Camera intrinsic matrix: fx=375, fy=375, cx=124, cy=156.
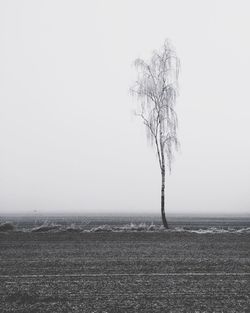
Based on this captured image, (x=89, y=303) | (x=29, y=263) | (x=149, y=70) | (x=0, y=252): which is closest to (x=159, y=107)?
(x=149, y=70)

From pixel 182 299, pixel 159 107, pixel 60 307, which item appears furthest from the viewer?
pixel 159 107

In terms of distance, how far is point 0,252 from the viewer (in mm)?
12516

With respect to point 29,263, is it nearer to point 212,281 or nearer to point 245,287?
point 212,281

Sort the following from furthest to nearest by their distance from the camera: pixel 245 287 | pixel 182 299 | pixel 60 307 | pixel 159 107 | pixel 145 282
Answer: pixel 159 107 < pixel 145 282 < pixel 245 287 < pixel 182 299 < pixel 60 307

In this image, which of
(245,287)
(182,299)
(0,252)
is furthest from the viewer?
(0,252)

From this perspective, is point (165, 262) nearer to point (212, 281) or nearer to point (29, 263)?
point (212, 281)

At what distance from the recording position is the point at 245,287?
6.52 m

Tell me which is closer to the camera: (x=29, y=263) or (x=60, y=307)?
(x=60, y=307)

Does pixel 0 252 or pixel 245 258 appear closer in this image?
pixel 245 258

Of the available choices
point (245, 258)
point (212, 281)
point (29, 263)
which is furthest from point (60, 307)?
point (245, 258)

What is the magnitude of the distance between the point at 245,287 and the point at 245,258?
427 centimetres

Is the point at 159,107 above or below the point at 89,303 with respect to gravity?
above

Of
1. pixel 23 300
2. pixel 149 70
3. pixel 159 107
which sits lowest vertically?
pixel 23 300

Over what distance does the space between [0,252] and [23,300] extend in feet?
23.8
